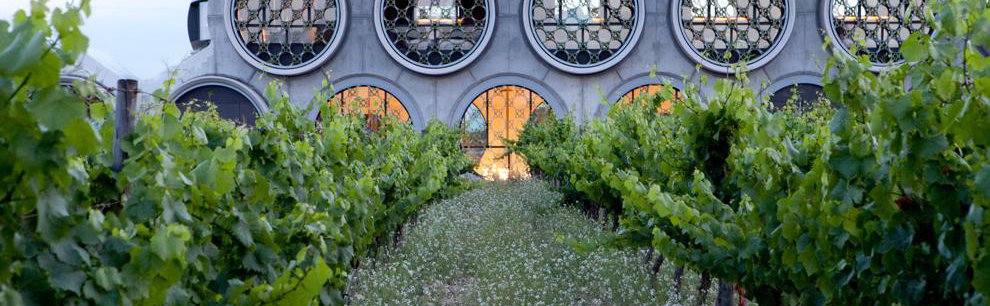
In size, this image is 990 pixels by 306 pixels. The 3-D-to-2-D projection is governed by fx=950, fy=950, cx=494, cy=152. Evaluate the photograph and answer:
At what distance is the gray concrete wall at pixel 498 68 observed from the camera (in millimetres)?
26453

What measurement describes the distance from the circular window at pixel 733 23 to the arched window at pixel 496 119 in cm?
452

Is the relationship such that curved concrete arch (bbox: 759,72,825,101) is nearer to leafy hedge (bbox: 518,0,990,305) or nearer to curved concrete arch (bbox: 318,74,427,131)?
curved concrete arch (bbox: 318,74,427,131)

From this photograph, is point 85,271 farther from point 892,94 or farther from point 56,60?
point 892,94

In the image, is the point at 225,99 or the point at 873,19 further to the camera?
the point at 225,99

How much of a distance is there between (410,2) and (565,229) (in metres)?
14.5

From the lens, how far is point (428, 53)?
87.4 ft

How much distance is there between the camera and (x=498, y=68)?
2664cm

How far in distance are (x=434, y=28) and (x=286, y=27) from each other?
4.11 metres

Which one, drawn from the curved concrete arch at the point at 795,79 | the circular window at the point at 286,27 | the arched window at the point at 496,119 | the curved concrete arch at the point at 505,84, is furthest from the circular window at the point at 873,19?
the circular window at the point at 286,27

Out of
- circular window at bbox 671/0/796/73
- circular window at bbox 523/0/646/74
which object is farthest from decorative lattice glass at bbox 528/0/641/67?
circular window at bbox 671/0/796/73

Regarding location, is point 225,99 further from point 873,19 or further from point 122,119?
point 122,119

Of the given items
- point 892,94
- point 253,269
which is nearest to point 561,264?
point 253,269

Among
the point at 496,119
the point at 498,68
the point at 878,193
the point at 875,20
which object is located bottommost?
the point at 496,119

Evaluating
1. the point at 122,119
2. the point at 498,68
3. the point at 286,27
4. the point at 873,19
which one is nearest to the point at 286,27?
the point at 286,27
